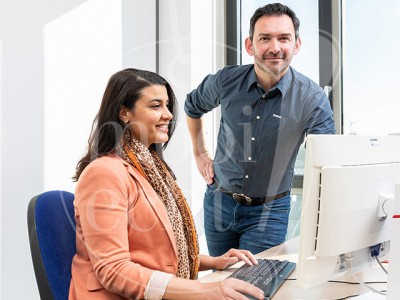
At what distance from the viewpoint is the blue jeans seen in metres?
1.69

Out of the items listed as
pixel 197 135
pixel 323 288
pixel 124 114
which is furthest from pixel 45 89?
pixel 323 288

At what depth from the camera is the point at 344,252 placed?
89 centimetres

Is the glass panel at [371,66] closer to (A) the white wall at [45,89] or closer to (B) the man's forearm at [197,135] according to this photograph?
(B) the man's forearm at [197,135]

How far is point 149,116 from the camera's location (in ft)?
4.03

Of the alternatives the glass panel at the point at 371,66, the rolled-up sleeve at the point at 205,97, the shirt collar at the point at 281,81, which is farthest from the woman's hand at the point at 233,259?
the glass panel at the point at 371,66

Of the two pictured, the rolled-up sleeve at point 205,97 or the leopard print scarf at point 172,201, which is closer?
the leopard print scarf at point 172,201

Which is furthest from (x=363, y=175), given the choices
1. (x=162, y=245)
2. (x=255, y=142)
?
(x=255, y=142)

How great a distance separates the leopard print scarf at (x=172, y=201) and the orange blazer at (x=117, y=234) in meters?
0.06

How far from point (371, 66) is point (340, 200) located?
1732 mm

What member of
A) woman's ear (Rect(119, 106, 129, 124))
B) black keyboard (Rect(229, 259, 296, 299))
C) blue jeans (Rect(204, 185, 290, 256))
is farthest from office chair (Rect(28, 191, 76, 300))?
blue jeans (Rect(204, 185, 290, 256))

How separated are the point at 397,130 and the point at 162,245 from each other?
1690mm

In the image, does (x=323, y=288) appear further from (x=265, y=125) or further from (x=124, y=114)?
(x=265, y=125)

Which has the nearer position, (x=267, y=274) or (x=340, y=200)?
(x=340, y=200)

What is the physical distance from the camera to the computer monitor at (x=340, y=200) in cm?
84
